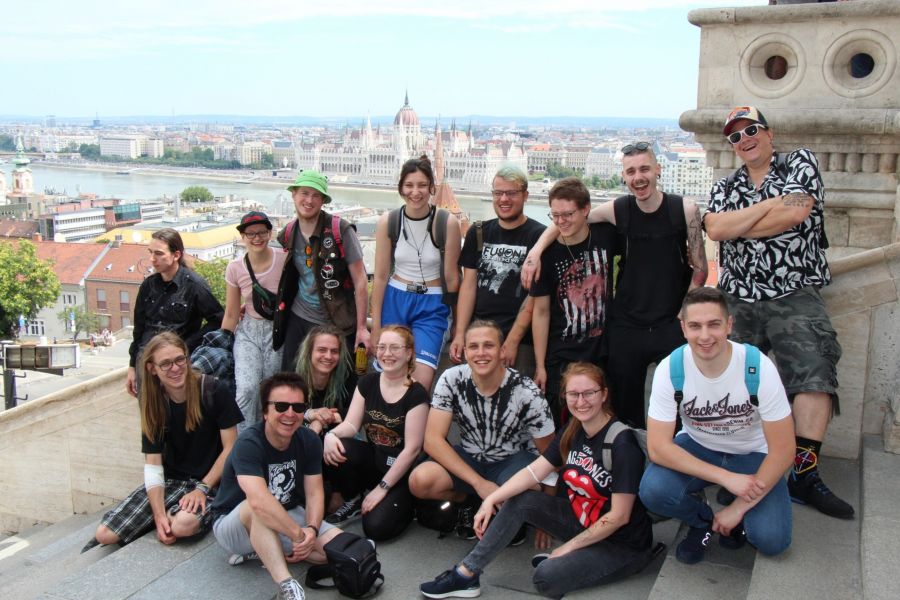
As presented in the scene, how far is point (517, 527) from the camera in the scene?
217 cm

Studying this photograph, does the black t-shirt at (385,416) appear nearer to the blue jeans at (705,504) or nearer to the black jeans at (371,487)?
the black jeans at (371,487)

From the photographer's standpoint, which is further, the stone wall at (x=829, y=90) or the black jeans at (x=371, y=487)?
the stone wall at (x=829, y=90)

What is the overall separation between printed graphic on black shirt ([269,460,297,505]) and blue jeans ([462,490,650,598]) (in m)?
0.53

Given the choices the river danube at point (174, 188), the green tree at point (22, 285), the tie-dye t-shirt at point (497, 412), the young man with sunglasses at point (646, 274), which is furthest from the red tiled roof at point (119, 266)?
the young man with sunglasses at point (646, 274)

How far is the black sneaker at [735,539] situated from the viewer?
206 centimetres

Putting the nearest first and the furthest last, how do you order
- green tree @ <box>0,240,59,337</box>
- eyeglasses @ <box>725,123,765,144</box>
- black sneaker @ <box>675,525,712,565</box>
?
black sneaker @ <box>675,525,712,565</box>, eyeglasses @ <box>725,123,765,144</box>, green tree @ <box>0,240,59,337</box>

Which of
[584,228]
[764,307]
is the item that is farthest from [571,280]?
[764,307]

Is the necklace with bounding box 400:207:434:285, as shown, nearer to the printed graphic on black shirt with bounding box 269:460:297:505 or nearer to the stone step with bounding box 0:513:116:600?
the printed graphic on black shirt with bounding box 269:460:297:505

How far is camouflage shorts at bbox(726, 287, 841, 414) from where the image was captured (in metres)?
2.13

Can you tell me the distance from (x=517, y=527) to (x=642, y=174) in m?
0.95

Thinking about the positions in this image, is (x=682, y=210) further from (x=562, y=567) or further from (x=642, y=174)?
(x=562, y=567)

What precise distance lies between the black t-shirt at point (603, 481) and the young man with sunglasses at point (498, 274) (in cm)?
45

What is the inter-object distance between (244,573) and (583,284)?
1.20 m

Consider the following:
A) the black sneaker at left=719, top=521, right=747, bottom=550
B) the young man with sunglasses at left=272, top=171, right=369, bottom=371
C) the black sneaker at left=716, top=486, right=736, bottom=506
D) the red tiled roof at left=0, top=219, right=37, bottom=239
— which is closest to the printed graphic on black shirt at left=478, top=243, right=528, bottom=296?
the young man with sunglasses at left=272, top=171, right=369, bottom=371
